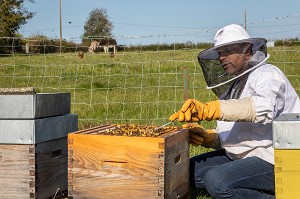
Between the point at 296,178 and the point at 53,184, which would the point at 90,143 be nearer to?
the point at 53,184

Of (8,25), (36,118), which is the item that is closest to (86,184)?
(36,118)

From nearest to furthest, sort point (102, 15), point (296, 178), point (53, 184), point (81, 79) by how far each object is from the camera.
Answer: point (296, 178), point (53, 184), point (81, 79), point (102, 15)

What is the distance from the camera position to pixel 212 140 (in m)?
3.58

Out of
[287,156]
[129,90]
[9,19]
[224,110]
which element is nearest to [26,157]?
[224,110]

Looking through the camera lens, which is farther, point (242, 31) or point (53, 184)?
point (53, 184)

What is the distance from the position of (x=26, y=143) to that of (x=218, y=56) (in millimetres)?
1399

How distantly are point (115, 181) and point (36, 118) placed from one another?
74 centimetres

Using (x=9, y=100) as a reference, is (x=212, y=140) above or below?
below

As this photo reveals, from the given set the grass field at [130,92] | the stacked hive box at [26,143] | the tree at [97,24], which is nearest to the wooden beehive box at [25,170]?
the stacked hive box at [26,143]

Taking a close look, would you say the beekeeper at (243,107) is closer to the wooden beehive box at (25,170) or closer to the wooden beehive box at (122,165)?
the wooden beehive box at (122,165)

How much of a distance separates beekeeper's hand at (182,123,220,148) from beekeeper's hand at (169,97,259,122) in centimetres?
54

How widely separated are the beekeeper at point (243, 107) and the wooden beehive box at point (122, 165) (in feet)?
0.88

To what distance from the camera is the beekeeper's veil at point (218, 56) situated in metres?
3.00

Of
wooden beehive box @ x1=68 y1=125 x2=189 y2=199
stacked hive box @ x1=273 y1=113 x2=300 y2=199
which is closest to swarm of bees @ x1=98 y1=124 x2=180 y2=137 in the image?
wooden beehive box @ x1=68 y1=125 x2=189 y2=199
